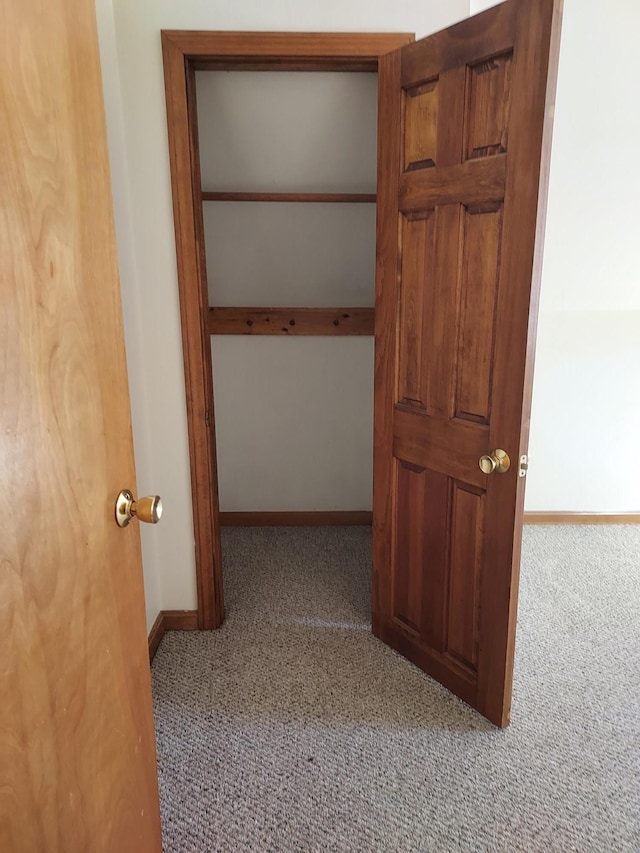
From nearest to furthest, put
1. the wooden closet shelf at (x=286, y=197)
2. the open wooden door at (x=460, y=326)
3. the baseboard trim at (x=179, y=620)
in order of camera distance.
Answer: the open wooden door at (x=460, y=326) → the baseboard trim at (x=179, y=620) → the wooden closet shelf at (x=286, y=197)

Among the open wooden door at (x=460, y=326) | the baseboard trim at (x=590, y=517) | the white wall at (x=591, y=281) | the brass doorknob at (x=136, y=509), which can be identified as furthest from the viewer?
the baseboard trim at (x=590, y=517)

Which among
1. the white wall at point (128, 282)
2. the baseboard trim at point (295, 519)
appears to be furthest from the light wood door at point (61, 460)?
the baseboard trim at point (295, 519)

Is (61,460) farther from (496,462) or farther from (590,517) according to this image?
(590,517)

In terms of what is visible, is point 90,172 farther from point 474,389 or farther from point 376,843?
point 376,843

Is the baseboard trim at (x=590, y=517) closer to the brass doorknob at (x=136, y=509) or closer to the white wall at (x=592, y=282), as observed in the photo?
the white wall at (x=592, y=282)

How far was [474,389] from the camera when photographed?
1816 millimetres

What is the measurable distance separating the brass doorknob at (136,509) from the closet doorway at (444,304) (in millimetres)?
1016

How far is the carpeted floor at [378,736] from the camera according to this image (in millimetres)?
1589

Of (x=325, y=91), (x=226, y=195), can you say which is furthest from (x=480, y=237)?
(x=226, y=195)

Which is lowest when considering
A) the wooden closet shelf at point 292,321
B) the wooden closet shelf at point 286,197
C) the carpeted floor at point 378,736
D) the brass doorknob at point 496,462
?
the carpeted floor at point 378,736

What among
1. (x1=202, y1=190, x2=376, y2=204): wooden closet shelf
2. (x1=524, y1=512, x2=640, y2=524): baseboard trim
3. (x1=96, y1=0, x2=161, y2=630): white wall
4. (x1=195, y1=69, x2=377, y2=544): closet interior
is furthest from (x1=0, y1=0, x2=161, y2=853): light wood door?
(x1=524, y1=512, x2=640, y2=524): baseboard trim

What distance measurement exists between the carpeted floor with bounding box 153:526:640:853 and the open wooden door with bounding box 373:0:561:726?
0.60 feet

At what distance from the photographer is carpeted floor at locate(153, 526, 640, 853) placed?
159 centimetres

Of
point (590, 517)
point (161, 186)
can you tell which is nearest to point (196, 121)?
point (161, 186)
